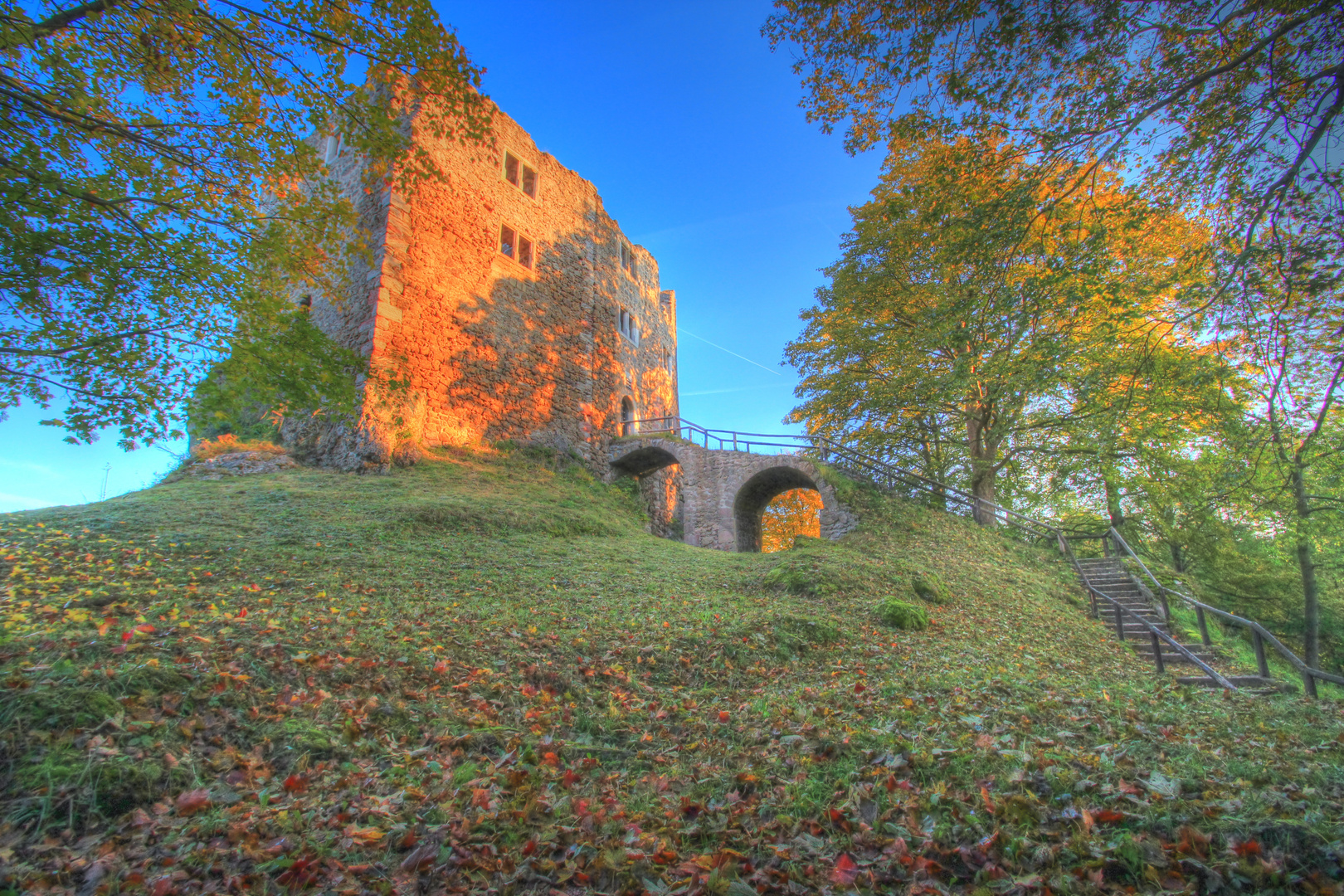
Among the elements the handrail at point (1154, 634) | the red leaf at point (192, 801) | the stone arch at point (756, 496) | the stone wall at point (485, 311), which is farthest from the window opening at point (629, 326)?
the red leaf at point (192, 801)

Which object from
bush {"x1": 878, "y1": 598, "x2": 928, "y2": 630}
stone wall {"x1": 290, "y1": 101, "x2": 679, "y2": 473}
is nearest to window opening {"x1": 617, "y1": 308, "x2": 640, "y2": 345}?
stone wall {"x1": 290, "y1": 101, "x2": 679, "y2": 473}

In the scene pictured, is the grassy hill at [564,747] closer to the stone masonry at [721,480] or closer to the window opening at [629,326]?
the stone masonry at [721,480]

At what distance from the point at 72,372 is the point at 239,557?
8.81 ft

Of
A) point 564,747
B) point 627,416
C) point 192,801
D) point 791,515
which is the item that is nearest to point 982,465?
point 627,416

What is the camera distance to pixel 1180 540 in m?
16.8

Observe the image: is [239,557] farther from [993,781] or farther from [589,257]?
[589,257]

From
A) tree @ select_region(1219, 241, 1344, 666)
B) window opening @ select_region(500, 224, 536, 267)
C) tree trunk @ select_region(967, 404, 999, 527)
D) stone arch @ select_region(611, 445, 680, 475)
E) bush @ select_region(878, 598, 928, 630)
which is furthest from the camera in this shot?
stone arch @ select_region(611, 445, 680, 475)

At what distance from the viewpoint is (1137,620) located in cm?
895

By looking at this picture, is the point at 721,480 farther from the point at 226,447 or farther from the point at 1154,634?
the point at 226,447

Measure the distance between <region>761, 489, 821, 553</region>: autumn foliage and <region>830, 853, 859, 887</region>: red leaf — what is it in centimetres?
2631

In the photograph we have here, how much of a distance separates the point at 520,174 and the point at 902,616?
57.7 feet

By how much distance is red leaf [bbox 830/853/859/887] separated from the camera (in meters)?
2.34

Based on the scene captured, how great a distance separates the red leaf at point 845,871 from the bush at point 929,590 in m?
7.92

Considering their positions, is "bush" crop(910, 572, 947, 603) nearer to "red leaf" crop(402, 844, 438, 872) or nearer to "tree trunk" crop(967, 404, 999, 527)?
"tree trunk" crop(967, 404, 999, 527)
